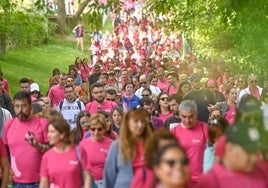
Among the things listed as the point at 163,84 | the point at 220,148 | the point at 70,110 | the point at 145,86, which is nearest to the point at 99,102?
the point at 70,110

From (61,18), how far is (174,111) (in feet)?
119

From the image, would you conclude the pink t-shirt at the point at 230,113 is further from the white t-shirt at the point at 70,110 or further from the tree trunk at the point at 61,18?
the tree trunk at the point at 61,18

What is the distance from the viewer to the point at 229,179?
687cm

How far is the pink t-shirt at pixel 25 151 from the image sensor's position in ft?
36.9

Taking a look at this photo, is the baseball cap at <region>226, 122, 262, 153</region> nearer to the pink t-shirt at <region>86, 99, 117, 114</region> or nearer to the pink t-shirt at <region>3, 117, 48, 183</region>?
the pink t-shirt at <region>3, 117, 48, 183</region>

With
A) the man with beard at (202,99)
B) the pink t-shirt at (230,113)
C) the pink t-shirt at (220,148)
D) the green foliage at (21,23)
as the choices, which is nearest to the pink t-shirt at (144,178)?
the pink t-shirt at (220,148)

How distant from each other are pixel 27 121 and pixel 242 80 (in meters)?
10.1

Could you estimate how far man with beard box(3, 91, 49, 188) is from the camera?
36.9 feet

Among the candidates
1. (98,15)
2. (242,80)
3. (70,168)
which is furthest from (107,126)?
(242,80)

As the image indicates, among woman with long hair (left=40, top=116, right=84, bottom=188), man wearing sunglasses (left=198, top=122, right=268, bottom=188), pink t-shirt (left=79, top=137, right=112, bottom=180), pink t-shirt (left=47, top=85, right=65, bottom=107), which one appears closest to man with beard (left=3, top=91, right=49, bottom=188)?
→ pink t-shirt (left=79, top=137, right=112, bottom=180)

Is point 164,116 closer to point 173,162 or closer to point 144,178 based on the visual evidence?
point 144,178

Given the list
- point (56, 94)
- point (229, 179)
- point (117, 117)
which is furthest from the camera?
point (56, 94)

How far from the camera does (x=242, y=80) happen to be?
68.3 ft

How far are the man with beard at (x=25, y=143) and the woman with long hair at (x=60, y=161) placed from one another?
50.4 inches
